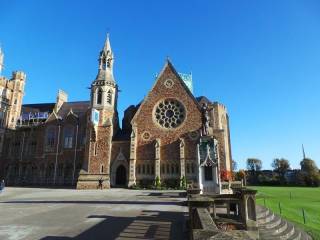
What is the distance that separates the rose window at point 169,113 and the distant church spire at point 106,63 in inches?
444

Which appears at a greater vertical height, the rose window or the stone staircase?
the rose window

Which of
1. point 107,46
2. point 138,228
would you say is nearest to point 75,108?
point 107,46

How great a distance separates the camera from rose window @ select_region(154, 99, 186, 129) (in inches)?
1662

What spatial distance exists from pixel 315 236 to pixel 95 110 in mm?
36262

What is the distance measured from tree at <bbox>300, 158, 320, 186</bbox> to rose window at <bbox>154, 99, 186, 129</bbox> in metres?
60.7

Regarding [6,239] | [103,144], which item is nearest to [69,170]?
[103,144]

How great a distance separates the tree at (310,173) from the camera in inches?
3226

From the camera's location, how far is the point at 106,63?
49.6 metres

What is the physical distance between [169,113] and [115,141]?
951 centimetres

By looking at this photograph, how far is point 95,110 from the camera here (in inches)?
1748

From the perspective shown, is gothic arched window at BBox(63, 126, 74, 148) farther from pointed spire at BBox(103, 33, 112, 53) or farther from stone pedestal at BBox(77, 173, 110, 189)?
pointed spire at BBox(103, 33, 112, 53)

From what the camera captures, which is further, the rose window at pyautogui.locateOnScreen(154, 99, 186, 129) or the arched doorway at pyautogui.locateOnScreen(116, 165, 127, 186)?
the arched doorway at pyautogui.locateOnScreen(116, 165, 127, 186)

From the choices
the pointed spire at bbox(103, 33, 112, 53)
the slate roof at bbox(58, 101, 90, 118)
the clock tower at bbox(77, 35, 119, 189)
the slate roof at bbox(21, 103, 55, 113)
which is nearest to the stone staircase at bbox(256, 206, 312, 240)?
the clock tower at bbox(77, 35, 119, 189)

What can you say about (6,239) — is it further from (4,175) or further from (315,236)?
(4,175)
